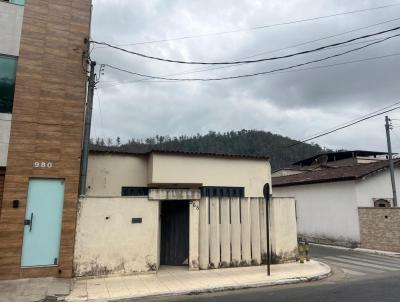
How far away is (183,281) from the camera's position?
10.1 m

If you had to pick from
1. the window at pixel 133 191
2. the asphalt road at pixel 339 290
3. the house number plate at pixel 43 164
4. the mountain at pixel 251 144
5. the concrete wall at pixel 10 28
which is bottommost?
the asphalt road at pixel 339 290

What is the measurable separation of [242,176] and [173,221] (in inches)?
187

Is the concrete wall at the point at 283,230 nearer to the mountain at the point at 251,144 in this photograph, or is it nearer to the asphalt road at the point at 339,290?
the asphalt road at the point at 339,290

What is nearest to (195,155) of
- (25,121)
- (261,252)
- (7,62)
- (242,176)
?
(242,176)

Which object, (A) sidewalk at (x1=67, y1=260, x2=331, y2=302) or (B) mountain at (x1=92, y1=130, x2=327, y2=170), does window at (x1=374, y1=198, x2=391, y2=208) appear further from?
(B) mountain at (x1=92, y1=130, x2=327, y2=170)

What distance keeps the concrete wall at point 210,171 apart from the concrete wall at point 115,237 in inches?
120

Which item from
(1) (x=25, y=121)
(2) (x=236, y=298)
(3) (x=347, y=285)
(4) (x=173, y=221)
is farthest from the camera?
(4) (x=173, y=221)

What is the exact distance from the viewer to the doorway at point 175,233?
12438mm

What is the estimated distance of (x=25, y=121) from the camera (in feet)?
35.6

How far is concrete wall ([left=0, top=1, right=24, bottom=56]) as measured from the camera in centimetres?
1109

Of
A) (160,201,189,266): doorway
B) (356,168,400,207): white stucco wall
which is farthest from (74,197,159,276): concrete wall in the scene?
(356,168,400,207): white stucco wall

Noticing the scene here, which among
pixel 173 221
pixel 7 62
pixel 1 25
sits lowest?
pixel 173 221

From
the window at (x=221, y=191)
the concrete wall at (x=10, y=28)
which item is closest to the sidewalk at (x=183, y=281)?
the window at (x=221, y=191)

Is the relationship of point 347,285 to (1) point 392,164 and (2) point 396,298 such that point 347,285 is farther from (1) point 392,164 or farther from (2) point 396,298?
(1) point 392,164
